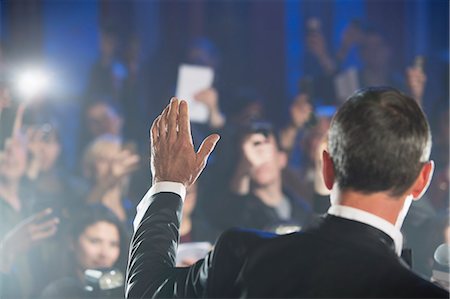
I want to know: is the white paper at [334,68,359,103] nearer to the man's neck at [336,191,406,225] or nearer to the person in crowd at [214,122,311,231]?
the person in crowd at [214,122,311,231]

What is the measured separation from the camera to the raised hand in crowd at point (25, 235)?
323 cm

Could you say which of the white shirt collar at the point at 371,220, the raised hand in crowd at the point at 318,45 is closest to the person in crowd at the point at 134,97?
the raised hand in crowd at the point at 318,45

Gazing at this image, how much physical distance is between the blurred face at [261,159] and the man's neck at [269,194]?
0.08 feet

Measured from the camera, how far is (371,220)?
0.83 metres

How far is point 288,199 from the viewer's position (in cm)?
381

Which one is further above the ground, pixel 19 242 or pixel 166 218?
pixel 166 218

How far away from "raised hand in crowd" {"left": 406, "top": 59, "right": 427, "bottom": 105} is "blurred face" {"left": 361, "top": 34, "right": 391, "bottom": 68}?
17 cm

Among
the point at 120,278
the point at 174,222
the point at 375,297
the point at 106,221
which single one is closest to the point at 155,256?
the point at 174,222

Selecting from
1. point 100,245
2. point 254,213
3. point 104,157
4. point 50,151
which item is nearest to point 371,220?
point 100,245

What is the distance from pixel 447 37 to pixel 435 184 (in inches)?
49.3

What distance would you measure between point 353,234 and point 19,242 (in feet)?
8.98

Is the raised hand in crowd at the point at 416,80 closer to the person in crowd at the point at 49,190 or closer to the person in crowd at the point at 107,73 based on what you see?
the person in crowd at the point at 107,73

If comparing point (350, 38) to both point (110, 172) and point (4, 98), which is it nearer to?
point (110, 172)

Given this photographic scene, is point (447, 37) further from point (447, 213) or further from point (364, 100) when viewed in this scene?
point (364, 100)
